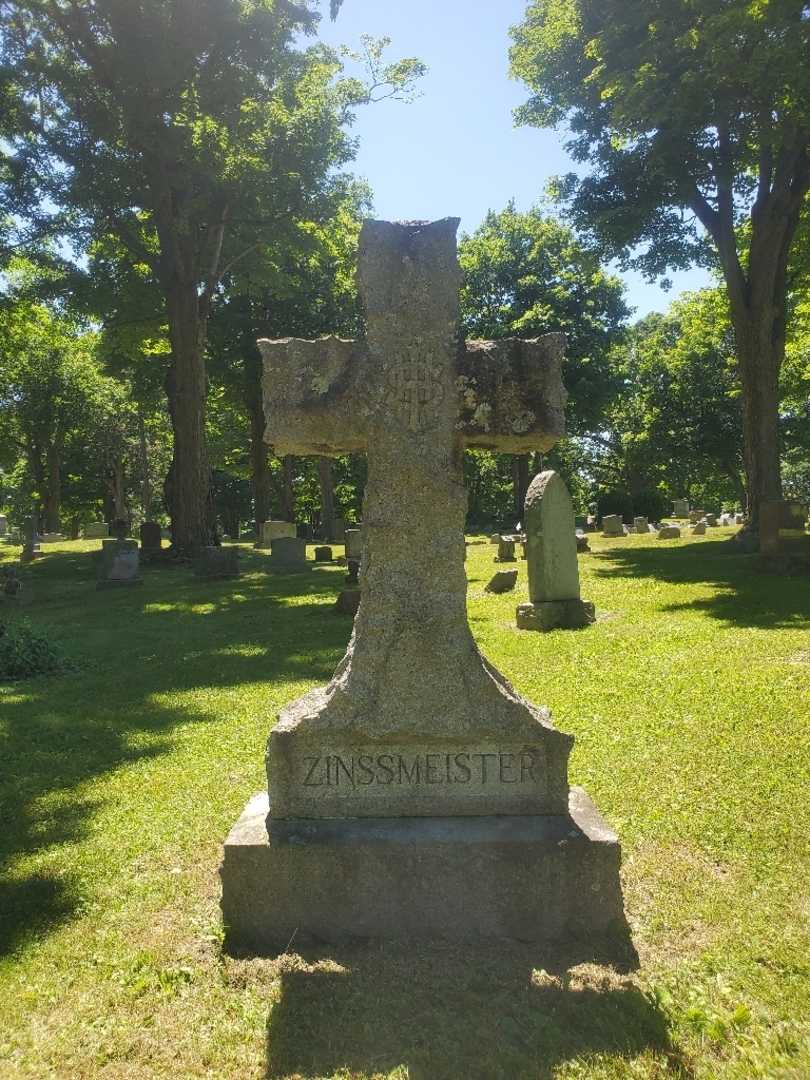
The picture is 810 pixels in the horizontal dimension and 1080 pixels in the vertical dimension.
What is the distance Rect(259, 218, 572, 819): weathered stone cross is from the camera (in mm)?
3631

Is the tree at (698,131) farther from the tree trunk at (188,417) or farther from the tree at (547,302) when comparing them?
the tree trunk at (188,417)

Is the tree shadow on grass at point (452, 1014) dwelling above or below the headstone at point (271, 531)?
below

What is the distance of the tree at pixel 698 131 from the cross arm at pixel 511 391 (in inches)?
539

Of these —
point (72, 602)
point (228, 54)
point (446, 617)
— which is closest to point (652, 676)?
point (446, 617)

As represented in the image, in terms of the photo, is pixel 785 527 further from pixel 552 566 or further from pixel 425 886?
pixel 425 886

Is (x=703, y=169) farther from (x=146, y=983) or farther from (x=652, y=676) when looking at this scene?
(x=146, y=983)

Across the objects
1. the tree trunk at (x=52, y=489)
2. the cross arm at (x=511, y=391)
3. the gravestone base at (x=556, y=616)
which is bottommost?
the gravestone base at (x=556, y=616)

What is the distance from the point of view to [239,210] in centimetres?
2153

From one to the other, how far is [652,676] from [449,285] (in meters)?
5.53

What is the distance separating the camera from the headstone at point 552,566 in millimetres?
11070

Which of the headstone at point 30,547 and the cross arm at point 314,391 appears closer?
the cross arm at point 314,391

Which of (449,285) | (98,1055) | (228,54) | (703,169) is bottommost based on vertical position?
(98,1055)

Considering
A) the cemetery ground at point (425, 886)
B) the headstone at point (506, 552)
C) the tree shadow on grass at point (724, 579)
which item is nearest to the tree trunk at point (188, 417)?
the headstone at point (506, 552)

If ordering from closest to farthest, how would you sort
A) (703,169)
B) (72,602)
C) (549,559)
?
(549,559), (72,602), (703,169)
